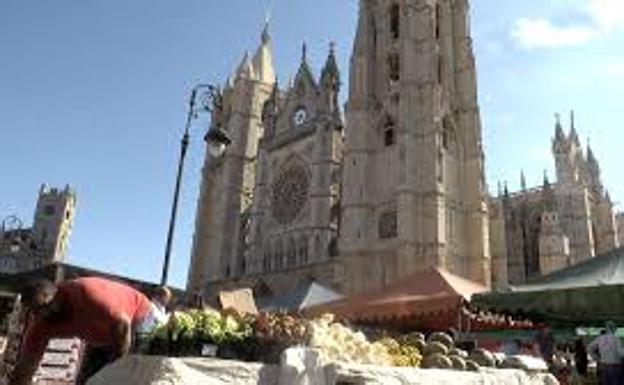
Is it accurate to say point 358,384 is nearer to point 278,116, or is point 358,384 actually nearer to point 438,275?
point 438,275

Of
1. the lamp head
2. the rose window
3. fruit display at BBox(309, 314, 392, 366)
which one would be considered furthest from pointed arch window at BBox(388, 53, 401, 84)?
fruit display at BBox(309, 314, 392, 366)

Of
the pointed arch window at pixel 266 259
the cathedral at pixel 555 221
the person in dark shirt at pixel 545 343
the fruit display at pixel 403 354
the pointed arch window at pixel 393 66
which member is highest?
the pointed arch window at pixel 393 66

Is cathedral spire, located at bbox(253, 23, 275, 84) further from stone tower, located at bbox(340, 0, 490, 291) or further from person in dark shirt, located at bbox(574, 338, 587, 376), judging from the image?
person in dark shirt, located at bbox(574, 338, 587, 376)

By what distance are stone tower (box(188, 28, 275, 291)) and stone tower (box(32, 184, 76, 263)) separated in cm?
3574

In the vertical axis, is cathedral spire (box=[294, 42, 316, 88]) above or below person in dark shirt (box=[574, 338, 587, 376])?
above

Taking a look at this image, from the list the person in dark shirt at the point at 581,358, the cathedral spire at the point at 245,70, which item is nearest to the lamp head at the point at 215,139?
the person in dark shirt at the point at 581,358

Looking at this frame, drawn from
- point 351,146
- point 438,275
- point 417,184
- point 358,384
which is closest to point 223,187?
point 351,146

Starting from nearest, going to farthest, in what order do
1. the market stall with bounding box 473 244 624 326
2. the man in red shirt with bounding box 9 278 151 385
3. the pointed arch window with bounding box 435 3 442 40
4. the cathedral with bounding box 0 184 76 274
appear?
the man in red shirt with bounding box 9 278 151 385, the market stall with bounding box 473 244 624 326, the pointed arch window with bounding box 435 3 442 40, the cathedral with bounding box 0 184 76 274

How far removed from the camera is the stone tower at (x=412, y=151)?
29.0 metres

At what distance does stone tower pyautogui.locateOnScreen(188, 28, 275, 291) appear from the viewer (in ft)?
131

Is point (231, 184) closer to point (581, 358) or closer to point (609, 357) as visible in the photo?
point (581, 358)

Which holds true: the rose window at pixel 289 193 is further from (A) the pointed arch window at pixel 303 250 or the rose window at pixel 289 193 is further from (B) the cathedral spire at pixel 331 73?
(B) the cathedral spire at pixel 331 73

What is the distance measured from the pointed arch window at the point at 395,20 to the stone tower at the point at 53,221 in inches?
1977

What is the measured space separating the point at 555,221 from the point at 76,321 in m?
36.2
